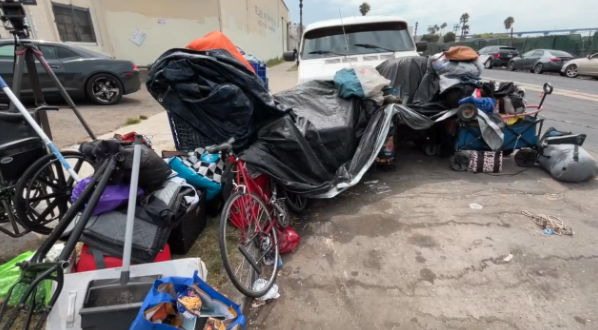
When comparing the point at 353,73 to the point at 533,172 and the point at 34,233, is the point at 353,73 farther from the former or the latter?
the point at 34,233

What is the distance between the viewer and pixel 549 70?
16375 mm

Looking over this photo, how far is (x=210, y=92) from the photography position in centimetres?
296

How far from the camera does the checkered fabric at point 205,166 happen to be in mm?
2760

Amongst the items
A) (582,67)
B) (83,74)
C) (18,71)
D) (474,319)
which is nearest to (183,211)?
(18,71)

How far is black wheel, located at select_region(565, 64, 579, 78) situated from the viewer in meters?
14.7

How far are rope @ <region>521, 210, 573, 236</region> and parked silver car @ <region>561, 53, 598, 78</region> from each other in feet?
49.8

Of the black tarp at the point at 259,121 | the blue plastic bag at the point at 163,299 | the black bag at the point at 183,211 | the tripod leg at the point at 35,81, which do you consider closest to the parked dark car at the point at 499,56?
the black tarp at the point at 259,121

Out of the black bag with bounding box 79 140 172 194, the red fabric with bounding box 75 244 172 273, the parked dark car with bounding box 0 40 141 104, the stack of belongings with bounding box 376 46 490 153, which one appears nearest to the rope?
the stack of belongings with bounding box 376 46 490 153

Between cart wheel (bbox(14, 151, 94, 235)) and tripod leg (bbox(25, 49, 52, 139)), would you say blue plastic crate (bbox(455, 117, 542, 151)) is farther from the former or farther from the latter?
tripod leg (bbox(25, 49, 52, 139))

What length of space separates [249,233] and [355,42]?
13.6ft

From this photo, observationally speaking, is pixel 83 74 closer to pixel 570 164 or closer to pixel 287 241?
pixel 287 241

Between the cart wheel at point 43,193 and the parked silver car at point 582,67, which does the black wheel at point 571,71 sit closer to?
the parked silver car at point 582,67

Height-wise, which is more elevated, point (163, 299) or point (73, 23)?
point (73, 23)

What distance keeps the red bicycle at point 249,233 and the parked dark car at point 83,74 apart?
6.24m
